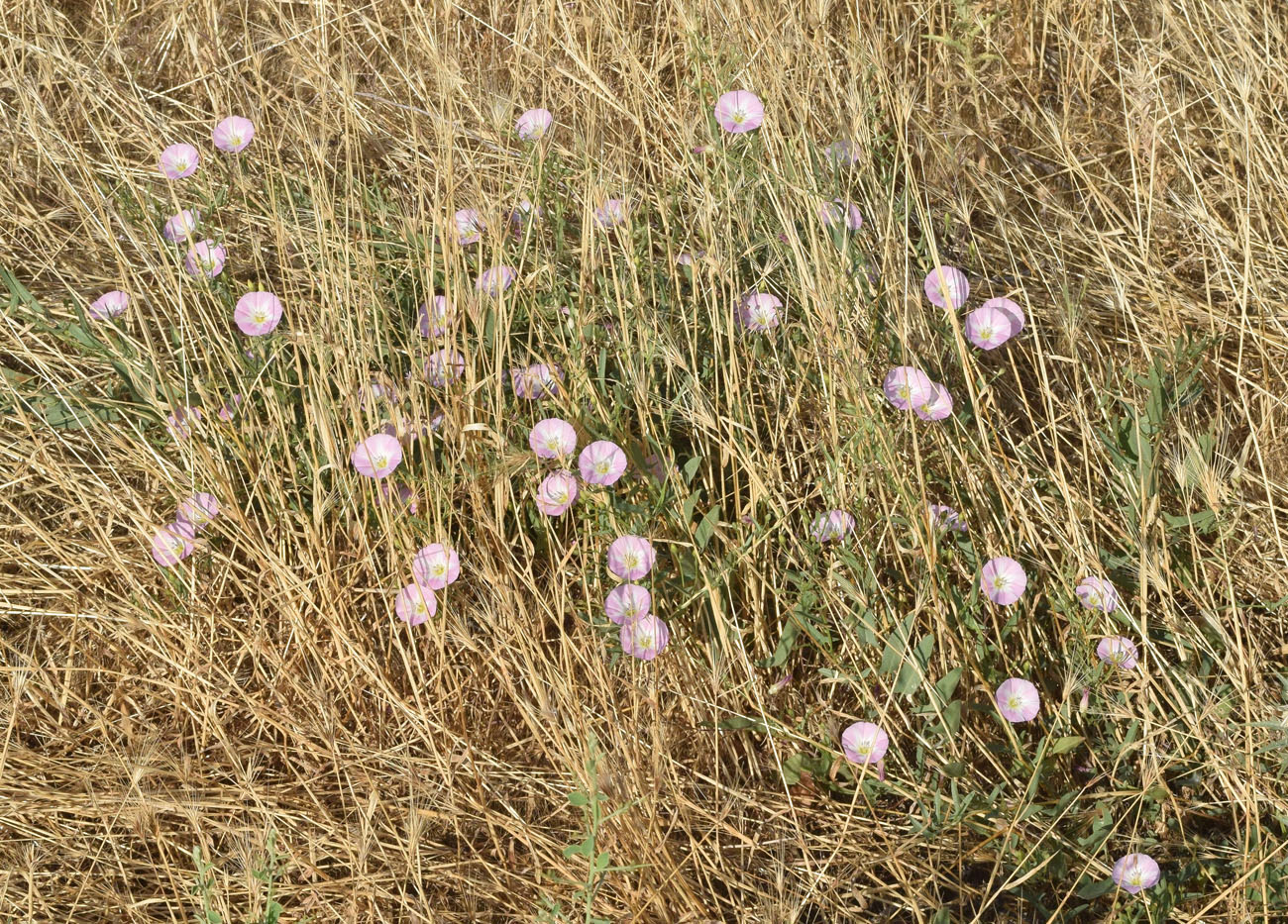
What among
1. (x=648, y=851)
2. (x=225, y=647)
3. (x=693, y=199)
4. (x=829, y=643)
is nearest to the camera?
(x=648, y=851)

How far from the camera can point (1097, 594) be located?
1.50 m

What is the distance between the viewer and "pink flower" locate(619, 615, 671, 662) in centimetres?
148

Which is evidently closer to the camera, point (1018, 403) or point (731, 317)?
point (731, 317)

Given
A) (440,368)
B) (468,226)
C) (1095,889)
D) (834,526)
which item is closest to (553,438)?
(440,368)

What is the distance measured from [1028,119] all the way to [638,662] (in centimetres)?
139

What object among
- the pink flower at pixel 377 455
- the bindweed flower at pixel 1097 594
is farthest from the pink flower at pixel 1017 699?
the pink flower at pixel 377 455

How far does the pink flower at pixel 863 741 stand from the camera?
1.42 metres

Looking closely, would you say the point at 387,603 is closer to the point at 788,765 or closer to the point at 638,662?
the point at 638,662

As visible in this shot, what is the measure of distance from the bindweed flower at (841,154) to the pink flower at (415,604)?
0.92 meters

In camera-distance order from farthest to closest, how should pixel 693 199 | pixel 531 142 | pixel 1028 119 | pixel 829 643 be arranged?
pixel 1028 119 → pixel 531 142 → pixel 693 199 → pixel 829 643

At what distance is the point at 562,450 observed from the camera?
1583 millimetres

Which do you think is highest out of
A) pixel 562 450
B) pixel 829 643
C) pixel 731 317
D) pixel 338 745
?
pixel 731 317

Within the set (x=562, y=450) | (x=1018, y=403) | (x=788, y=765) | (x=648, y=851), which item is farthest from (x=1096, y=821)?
(x=562, y=450)

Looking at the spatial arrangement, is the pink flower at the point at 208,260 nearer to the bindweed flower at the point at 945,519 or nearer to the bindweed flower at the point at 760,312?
the bindweed flower at the point at 760,312
